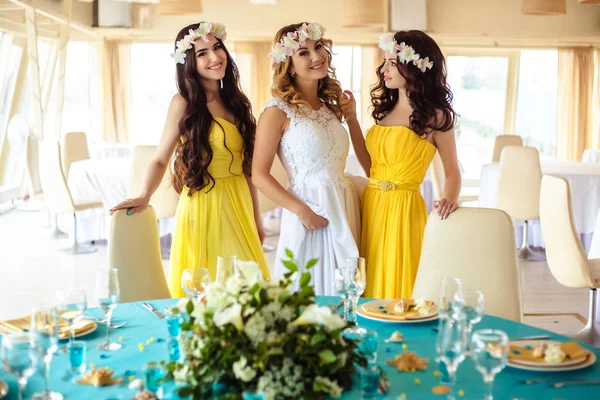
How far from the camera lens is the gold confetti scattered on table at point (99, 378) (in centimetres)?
180

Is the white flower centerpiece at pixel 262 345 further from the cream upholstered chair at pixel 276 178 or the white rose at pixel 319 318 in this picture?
the cream upholstered chair at pixel 276 178

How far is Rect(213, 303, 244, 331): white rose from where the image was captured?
1.50 metres

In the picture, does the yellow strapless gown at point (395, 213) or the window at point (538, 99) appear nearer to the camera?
the yellow strapless gown at point (395, 213)

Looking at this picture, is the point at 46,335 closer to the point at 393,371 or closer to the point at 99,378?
the point at 99,378

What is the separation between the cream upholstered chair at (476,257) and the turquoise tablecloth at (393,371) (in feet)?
1.39

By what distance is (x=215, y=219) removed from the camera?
11.5ft

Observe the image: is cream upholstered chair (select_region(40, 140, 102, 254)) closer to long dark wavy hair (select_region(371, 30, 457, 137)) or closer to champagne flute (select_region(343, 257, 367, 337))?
long dark wavy hair (select_region(371, 30, 457, 137))

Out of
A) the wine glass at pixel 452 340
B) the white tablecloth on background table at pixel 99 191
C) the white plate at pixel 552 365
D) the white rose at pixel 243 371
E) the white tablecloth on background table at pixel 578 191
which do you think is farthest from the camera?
the white tablecloth on background table at pixel 99 191

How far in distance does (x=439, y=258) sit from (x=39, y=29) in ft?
28.3

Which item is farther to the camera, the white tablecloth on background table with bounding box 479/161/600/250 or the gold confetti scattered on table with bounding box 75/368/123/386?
the white tablecloth on background table with bounding box 479/161/600/250

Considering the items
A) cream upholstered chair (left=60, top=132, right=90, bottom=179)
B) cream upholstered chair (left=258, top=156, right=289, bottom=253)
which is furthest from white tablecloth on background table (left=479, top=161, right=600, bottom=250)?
cream upholstered chair (left=60, top=132, right=90, bottom=179)

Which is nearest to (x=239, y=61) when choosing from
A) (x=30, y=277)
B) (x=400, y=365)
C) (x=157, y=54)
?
(x=157, y=54)

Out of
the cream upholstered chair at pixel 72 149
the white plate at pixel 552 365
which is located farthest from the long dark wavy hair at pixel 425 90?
the cream upholstered chair at pixel 72 149

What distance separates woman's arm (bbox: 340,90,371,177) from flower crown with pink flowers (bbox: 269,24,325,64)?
35 cm
